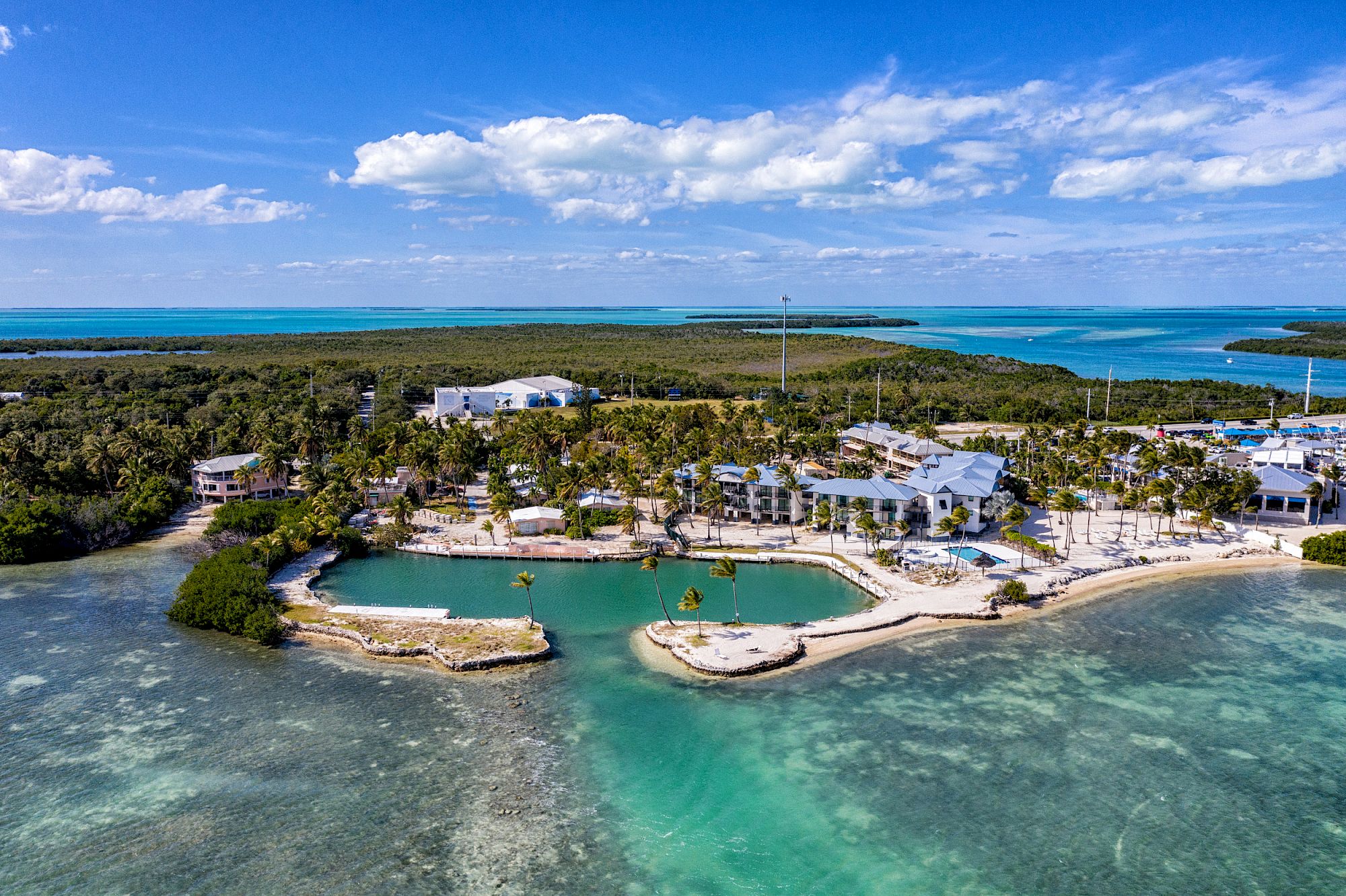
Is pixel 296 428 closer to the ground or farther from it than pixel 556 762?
farther from it

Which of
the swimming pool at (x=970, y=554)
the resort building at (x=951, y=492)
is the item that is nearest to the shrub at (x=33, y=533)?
the resort building at (x=951, y=492)

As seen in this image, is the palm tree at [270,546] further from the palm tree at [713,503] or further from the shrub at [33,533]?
the palm tree at [713,503]

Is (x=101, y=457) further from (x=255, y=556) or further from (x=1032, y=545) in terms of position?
(x=1032, y=545)

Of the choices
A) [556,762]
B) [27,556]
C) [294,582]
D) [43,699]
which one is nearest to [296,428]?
[27,556]

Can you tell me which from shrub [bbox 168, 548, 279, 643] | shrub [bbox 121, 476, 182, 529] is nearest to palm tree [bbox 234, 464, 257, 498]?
shrub [bbox 121, 476, 182, 529]

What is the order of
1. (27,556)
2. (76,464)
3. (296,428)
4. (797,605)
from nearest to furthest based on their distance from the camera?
(797,605), (27,556), (76,464), (296,428)

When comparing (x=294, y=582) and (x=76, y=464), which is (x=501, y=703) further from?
(x=76, y=464)

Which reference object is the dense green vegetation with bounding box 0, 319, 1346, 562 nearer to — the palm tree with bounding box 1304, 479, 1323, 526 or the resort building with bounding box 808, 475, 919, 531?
the resort building with bounding box 808, 475, 919, 531
